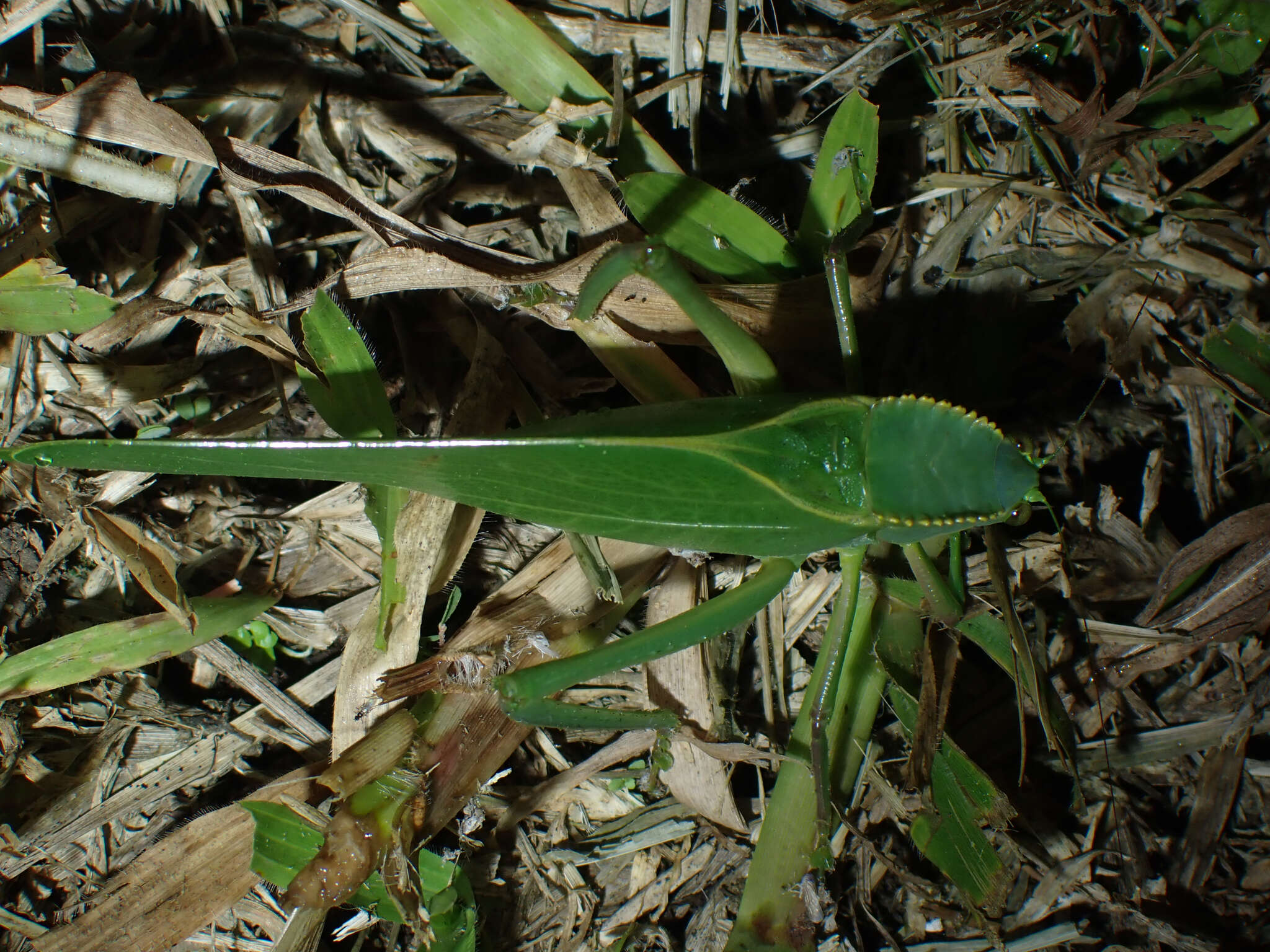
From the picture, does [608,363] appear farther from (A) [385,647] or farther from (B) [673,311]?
(A) [385,647]

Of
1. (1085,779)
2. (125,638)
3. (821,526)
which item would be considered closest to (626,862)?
(821,526)

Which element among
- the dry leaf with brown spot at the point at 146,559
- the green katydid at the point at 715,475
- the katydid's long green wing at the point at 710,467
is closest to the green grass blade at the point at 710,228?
the green katydid at the point at 715,475

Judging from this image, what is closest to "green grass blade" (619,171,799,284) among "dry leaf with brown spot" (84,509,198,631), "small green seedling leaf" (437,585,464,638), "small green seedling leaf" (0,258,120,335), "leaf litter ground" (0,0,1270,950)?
"leaf litter ground" (0,0,1270,950)

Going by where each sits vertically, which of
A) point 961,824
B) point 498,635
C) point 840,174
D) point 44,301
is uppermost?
point 840,174

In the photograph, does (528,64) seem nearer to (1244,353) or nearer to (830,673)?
(830,673)

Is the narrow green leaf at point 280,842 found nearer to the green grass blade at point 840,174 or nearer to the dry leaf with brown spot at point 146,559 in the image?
the dry leaf with brown spot at point 146,559

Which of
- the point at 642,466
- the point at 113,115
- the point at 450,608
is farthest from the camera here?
the point at 450,608

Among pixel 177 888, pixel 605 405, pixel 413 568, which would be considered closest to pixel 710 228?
pixel 605 405
